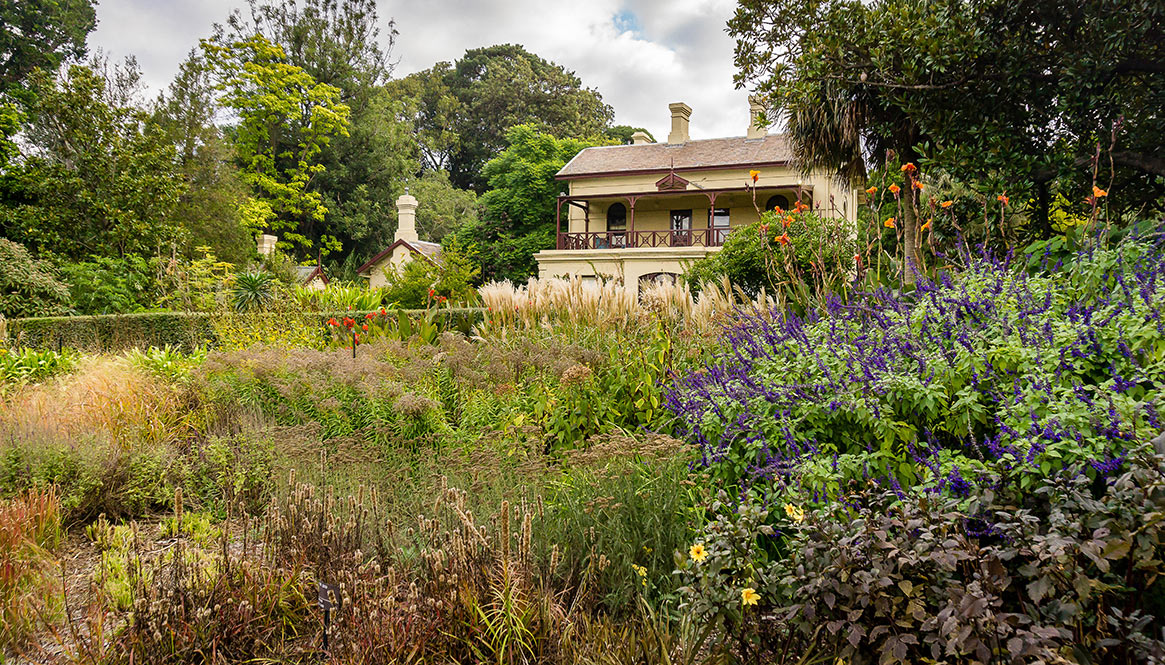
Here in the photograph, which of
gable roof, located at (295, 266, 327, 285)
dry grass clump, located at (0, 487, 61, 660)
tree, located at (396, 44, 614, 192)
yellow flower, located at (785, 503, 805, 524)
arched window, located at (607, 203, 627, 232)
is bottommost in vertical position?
dry grass clump, located at (0, 487, 61, 660)

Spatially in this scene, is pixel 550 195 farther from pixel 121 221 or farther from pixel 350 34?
pixel 121 221

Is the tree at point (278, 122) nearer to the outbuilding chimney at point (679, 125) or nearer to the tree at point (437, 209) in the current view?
the tree at point (437, 209)

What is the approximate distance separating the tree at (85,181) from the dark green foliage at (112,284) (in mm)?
802

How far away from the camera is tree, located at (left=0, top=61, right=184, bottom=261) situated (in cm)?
1523

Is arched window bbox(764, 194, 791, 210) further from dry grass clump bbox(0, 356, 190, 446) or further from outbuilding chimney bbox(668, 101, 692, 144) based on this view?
dry grass clump bbox(0, 356, 190, 446)

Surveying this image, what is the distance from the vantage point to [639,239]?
26.4m

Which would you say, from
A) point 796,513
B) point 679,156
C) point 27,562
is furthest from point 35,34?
point 796,513

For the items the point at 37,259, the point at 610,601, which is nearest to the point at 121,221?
the point at 37,259

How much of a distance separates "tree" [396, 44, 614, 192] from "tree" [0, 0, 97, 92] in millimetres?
17693

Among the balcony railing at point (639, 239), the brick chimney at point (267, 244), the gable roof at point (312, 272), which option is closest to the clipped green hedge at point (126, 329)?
the brick chimney at point (267, 244)

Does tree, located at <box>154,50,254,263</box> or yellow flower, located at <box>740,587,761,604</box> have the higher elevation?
tree, located at <box>154,50,254,263</box>

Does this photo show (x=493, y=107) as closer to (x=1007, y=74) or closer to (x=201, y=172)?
(x=201, y=172)

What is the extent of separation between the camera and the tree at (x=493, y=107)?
4031 centimetres

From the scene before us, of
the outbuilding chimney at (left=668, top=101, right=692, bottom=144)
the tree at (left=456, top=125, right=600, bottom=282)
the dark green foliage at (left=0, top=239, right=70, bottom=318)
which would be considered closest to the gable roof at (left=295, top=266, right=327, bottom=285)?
the tree at (left=456, top=125, right=600, bottom=282)
